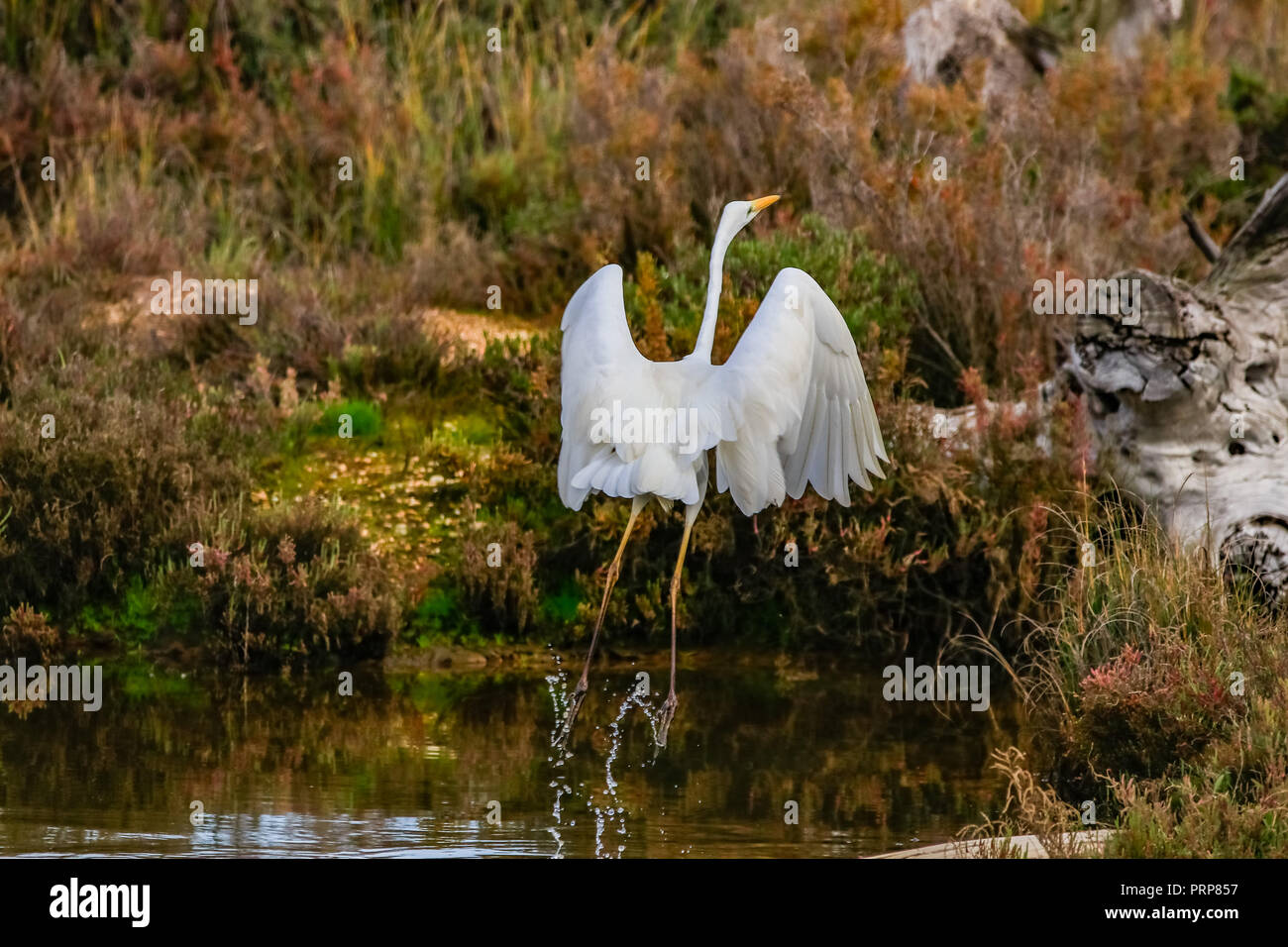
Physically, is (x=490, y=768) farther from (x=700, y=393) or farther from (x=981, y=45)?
(x=981, y=45)

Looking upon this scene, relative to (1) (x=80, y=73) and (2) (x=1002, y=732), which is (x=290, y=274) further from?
(2) (x=1002, y=732)

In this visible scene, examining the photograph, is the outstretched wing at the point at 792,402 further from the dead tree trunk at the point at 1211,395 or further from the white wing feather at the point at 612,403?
the dead tree trunk at the point at 1211,395

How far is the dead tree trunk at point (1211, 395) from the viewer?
7.30 m

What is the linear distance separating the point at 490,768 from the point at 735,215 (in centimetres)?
236

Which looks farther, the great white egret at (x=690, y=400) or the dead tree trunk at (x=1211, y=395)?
the dead tree trunk at (x=1211, y=395)

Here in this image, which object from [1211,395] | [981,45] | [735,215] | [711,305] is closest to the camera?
[711,305]

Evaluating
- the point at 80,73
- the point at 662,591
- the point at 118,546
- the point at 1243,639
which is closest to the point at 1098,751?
the point at 1243,639

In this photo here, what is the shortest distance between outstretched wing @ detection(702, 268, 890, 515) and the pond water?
112 cm

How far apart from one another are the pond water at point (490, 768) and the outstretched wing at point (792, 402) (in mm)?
1123

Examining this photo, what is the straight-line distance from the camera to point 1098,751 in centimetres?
638

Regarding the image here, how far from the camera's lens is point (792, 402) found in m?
6.25

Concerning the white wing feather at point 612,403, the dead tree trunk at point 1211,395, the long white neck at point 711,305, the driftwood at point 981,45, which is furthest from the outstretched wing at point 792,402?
the driftwood at point 981,45

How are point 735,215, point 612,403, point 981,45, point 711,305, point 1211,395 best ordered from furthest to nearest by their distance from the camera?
point 981,45
point 1211,395
point 735,215
point 711,305
point 612,403

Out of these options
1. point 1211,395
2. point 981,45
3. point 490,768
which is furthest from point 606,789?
point 981,45
